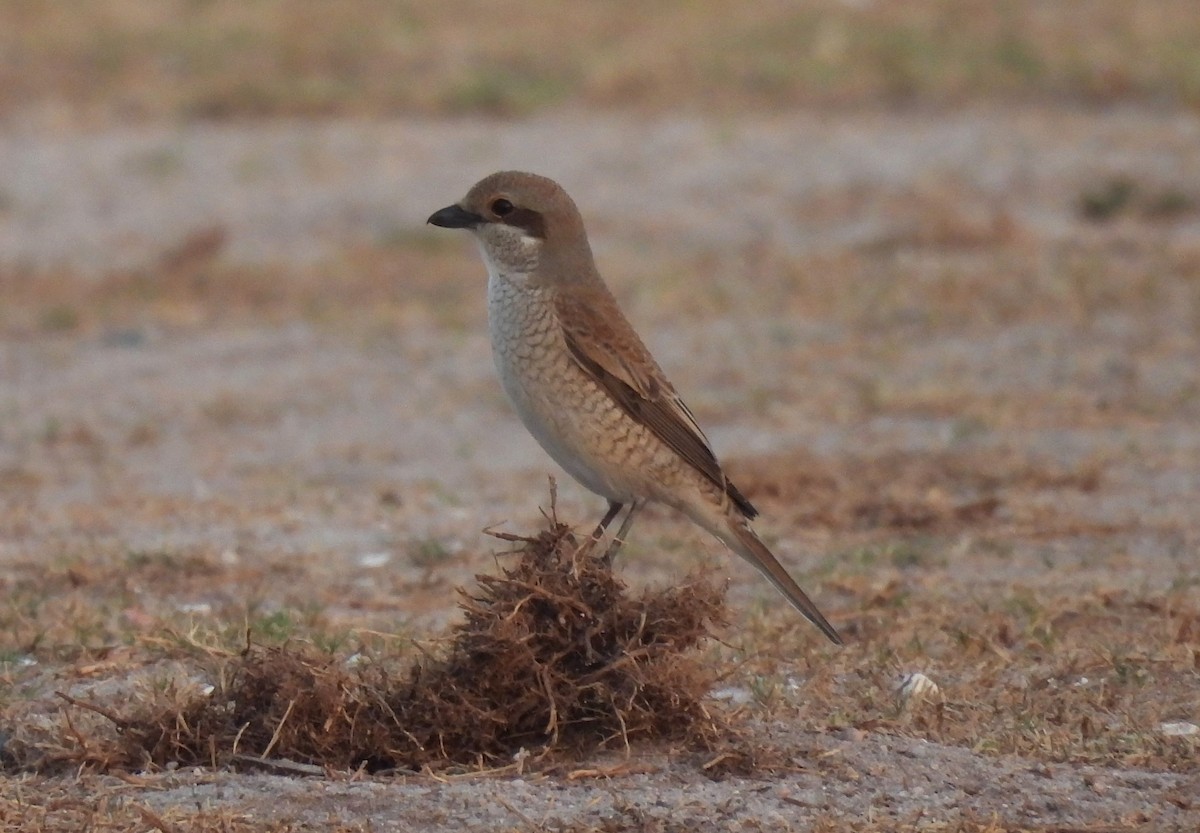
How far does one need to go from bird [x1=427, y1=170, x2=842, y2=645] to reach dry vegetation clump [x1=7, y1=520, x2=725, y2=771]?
770mm

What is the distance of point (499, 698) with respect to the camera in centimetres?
529

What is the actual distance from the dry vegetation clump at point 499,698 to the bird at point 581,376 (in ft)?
2.52

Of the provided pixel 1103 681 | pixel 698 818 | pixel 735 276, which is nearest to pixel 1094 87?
→ pixel 735 276

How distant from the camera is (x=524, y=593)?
5.30 m

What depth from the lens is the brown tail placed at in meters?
6.07

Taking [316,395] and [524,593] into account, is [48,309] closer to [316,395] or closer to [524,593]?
[316,395]

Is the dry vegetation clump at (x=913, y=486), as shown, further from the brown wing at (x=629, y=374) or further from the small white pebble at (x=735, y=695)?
the small white pebble at (x=735, y=695)

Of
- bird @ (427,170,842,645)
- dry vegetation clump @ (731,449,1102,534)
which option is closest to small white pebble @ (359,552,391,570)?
dry vegetation clump @ (731,449,1102,534)

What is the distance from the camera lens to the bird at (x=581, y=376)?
6.13 m

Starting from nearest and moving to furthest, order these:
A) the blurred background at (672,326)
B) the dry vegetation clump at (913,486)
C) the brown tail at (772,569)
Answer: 1. the brown tail at (772,569)
2. the blurred background at (672,326)
3. the dry vegetation clump at (913,486)

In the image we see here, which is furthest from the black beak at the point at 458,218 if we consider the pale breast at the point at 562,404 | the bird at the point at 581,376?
the pale breast at the point at 562,404

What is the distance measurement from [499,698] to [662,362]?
6.62 meters

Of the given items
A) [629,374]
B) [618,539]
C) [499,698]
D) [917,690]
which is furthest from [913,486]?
[499,698]

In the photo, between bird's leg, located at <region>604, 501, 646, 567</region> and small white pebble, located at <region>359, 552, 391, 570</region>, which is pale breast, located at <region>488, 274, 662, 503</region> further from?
small white pebble, located at <region>359, 552, 391, 570</region>
